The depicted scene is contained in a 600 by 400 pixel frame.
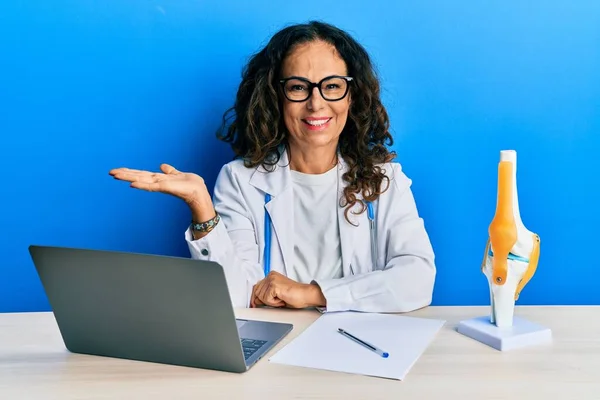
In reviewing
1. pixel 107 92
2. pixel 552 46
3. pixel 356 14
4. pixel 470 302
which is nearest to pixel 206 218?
pixel 107 92

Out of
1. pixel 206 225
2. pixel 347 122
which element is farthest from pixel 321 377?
pixel 347 122

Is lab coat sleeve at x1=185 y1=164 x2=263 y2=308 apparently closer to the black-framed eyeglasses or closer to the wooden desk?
the black-framed eyeglasses

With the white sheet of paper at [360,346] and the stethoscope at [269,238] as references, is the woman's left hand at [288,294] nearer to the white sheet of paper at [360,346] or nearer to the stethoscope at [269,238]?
the white sheet of paper at [360,346]

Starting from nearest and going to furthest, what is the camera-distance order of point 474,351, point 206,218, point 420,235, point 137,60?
point 474,351 < point 206,218 < point 420,235 < point 137,60

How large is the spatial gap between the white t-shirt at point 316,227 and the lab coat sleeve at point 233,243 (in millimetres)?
160

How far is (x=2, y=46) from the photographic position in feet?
7.19

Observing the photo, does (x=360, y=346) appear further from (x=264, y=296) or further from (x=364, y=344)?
(x=264, y=296)

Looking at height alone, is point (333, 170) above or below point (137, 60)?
below

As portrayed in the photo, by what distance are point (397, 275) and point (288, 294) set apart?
32 centimetres

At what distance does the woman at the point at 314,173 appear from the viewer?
79.9 inches

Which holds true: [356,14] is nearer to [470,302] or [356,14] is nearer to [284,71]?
[284,71]

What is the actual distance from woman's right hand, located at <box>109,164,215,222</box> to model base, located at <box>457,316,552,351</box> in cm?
75

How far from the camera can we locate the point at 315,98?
6.58 ft

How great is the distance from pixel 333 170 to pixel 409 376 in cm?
107
